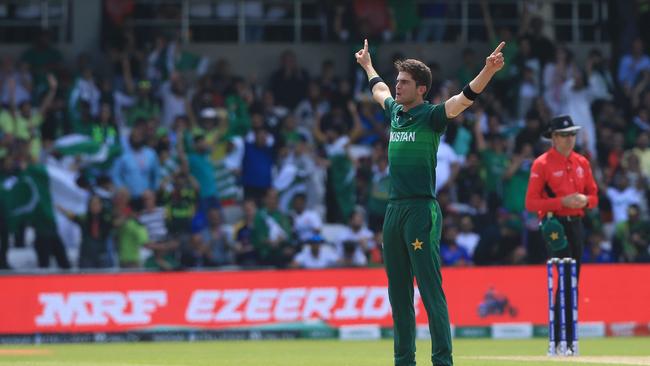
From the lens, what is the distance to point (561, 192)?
1541 cm

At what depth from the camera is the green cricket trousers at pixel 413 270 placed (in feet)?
37.0

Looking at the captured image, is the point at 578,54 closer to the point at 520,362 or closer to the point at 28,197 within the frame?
the point at 28,197

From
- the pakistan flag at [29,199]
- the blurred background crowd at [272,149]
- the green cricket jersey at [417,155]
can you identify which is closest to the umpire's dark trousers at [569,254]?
the green cricket jersey at [417,155]

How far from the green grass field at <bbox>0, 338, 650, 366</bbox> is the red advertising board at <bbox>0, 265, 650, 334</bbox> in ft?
2.70

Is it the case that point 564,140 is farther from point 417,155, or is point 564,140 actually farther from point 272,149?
point 272,149

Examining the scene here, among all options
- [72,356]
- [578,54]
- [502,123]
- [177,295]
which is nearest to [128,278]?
[177,295]

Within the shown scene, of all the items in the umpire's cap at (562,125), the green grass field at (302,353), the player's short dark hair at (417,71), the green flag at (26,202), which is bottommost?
the green grass field at (302,353)

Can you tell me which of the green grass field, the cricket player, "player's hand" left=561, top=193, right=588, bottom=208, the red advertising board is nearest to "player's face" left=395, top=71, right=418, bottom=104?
the cricket player

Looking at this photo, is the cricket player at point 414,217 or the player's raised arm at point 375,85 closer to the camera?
the cricket player at point 414,217

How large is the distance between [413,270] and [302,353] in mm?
6165

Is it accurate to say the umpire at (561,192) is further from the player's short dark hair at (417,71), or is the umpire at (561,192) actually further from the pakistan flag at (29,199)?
the pakistan flag at (29,199)

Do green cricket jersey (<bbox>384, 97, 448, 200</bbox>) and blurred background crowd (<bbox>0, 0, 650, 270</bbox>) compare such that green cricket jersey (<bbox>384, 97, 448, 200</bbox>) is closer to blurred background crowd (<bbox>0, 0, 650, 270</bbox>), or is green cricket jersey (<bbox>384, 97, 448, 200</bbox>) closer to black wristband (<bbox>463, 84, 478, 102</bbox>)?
black wristband (<bbox>463, 84, 478, 102</bbox>)

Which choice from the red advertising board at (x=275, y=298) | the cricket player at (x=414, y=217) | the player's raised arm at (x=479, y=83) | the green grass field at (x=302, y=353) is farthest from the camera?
the red advertising board at (x=275, y=298)

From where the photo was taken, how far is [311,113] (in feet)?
89.8
